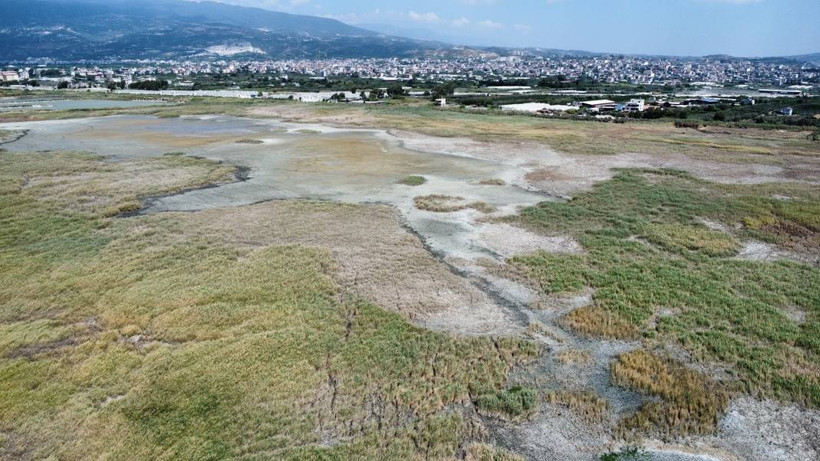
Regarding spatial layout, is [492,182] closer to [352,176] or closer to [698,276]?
[352,176]

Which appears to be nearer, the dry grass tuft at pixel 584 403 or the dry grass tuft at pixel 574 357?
the dry grass tuft at pixel 584 403

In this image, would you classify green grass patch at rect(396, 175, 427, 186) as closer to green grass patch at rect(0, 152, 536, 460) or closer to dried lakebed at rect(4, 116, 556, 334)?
dried lakebed at rect(4, 116, 556, 334)

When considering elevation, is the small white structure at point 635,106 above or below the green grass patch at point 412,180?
above

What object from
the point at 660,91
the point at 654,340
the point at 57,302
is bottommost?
the point at 57,302

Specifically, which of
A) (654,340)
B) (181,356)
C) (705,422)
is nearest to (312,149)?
(181,356)

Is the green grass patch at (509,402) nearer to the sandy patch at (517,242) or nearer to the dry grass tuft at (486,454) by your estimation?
the dry grass tuft at (486,454)

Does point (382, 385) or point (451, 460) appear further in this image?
point (382, 385)

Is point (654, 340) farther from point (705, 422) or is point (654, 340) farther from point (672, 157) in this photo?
point (672, 157)

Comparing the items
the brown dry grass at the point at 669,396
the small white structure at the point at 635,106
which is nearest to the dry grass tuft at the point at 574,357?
the brown dry grass at the point at 669,396
